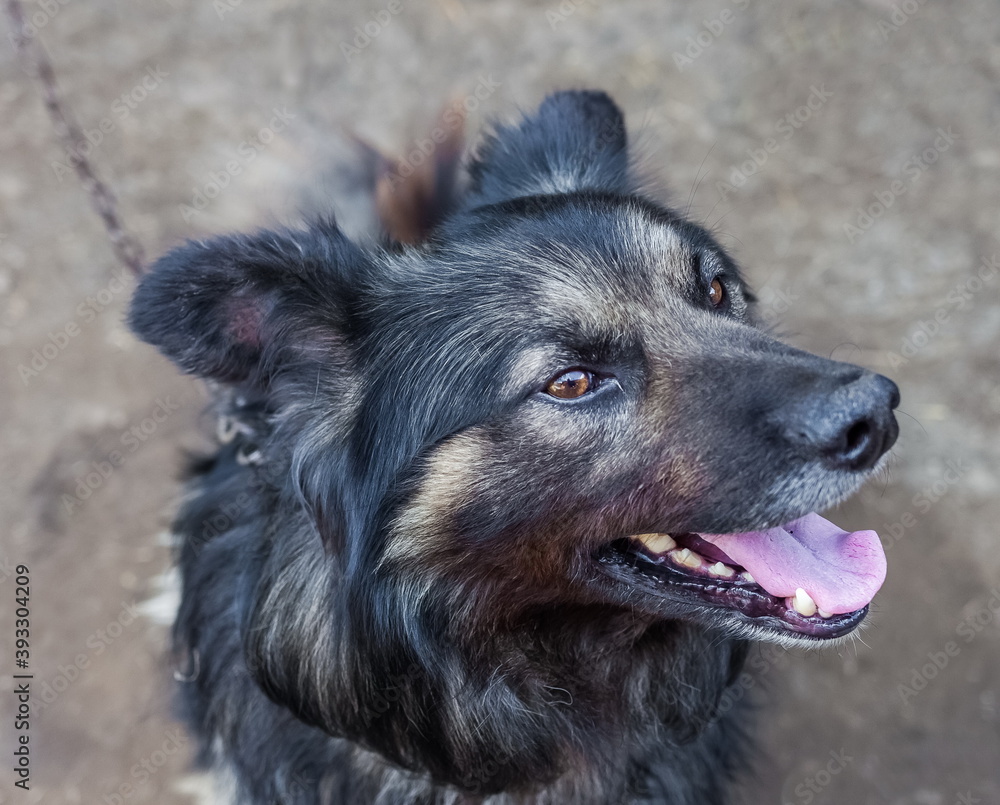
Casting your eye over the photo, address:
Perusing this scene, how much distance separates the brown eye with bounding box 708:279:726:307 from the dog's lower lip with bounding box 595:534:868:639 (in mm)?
644

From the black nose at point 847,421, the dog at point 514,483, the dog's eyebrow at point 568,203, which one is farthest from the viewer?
the dog's eyebrow at point 568,203

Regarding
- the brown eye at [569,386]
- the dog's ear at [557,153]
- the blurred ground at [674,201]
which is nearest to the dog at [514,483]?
the brown eye at [569,386]

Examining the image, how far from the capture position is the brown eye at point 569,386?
6.79 ft

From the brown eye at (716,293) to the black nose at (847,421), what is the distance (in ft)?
1.81

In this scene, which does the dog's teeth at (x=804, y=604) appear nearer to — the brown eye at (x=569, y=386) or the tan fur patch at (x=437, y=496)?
the brown eye at (x=569, y=386)

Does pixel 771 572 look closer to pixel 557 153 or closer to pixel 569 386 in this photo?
pixel 569 386

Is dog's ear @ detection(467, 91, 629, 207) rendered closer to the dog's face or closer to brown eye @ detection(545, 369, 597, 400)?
the dog's face

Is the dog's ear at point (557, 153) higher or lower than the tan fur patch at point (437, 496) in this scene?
higher

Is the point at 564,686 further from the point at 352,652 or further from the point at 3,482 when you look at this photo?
the point at 3,482

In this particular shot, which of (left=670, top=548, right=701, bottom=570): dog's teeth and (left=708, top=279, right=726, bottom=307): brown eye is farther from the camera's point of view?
(left=708, top=279, right=726, bottom=307): brown eye

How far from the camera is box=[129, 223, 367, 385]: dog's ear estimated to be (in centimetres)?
192

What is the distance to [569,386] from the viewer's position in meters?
2.07

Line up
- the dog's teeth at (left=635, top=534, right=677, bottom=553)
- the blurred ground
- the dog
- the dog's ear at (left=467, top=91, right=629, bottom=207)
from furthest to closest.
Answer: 1. the blurred ground
2. the dog's ear at (left=467, top=91, right=629, bottom=207)
3. the dog's teeth at (left=635, top=534, right=677, bottom=553)
4. the dog

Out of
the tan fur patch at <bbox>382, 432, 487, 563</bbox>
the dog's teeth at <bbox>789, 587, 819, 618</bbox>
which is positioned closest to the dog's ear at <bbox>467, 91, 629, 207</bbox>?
the tan fur patch at <bbox>382, 432, 487, 563</bbox>
